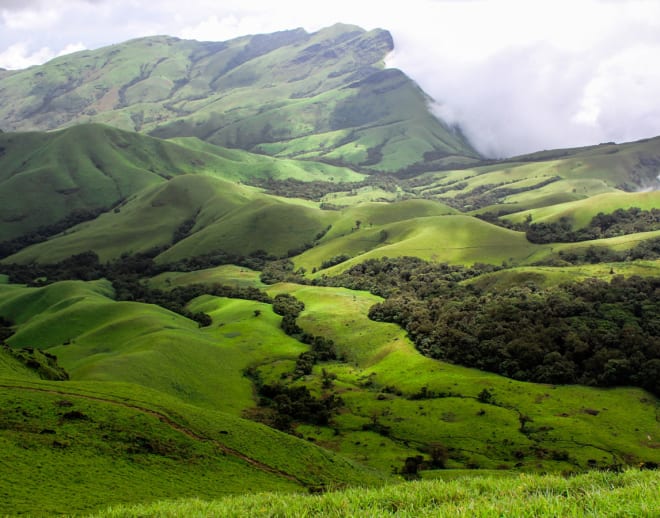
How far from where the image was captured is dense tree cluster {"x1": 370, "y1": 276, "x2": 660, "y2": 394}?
10381cm

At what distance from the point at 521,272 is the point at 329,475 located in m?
143

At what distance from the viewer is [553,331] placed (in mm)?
118250

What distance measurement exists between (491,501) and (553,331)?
118m

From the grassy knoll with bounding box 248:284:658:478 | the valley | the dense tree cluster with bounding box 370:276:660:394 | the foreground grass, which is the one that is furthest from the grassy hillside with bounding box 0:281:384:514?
the dense tree cluster with bounding box 370:276:660:394

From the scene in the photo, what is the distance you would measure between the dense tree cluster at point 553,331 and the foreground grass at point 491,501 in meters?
99.9

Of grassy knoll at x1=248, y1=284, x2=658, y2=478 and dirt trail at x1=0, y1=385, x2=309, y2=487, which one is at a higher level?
dirt trail at x1=0, y1=385, x2=309, y2=487

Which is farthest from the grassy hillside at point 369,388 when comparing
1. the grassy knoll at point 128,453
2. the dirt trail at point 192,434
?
the grassy knoll at point 128,453

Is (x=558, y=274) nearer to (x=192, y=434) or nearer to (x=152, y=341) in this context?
(x=152, y=341)

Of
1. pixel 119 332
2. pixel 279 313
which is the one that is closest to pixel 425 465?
pixel 119 332

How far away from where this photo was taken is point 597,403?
9212cm

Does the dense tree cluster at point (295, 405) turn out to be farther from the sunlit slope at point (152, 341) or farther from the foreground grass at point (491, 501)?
the foreground grass at point (491, 501)

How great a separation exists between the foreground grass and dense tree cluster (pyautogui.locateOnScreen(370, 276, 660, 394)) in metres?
99.9

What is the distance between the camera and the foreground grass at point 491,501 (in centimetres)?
1053

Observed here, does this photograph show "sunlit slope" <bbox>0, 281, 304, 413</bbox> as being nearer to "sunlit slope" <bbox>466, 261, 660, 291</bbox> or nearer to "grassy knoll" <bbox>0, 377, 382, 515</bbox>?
"grassy knoll" <bbox>0, 377, 382, 515</bbox>
